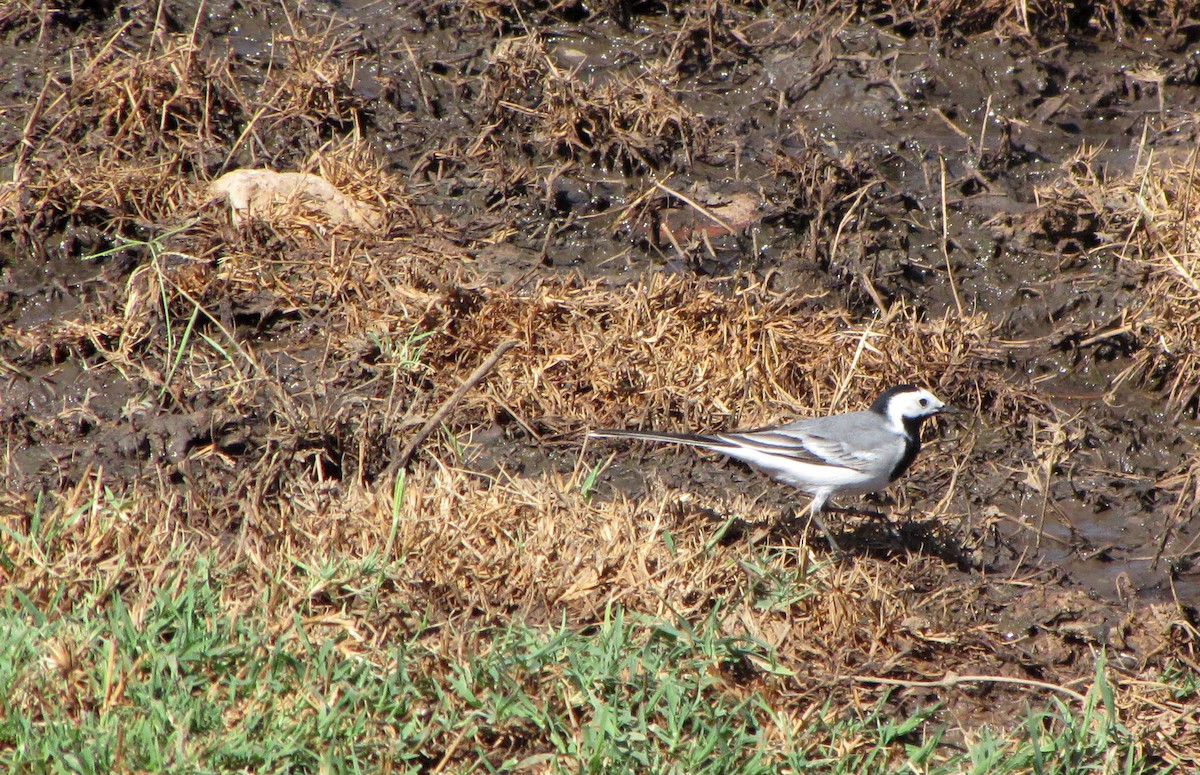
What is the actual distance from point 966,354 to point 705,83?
288 cm

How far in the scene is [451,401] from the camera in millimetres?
6070

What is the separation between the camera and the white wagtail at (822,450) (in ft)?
19.2

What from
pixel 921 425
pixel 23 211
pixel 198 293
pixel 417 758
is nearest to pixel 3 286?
pixel 23 211

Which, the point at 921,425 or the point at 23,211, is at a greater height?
the point at 23,211

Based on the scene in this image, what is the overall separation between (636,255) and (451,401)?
193 centimetres

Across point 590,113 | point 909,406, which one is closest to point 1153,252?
point 909,406

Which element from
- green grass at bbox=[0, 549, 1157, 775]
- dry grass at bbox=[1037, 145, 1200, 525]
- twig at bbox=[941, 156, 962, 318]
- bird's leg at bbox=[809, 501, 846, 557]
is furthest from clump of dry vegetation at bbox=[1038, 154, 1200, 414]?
green grass at bbox=[0, 549, 1157, 775]

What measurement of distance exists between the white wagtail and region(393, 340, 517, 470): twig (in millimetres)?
652

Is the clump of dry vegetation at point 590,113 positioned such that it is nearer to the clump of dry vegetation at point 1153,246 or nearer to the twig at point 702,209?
the twig at point 702,209

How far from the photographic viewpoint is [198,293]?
6785 millimetres

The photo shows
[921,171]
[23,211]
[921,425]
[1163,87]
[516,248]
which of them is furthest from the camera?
[1163,87]

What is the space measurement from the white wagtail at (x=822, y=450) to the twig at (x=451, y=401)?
2.14 ft

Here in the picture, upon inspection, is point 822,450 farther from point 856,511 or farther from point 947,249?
point 947,249

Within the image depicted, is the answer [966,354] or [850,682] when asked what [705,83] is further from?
[850,682]
